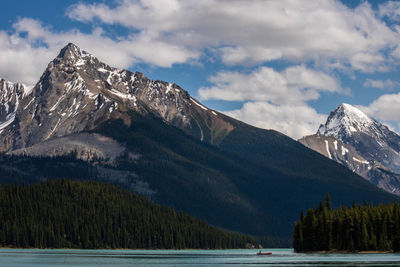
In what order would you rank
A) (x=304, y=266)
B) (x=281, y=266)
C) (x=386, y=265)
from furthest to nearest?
(x=281, y=266), (x=304, y=266), (x=386, y=265)

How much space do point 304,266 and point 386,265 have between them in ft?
71.6

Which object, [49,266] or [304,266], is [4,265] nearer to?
[49,266]

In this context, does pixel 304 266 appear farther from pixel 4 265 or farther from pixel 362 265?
pixel 4 265

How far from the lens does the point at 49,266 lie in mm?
199375

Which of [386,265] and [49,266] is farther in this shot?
[49,266]

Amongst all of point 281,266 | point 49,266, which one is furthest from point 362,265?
point 49,266

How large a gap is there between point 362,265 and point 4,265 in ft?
315

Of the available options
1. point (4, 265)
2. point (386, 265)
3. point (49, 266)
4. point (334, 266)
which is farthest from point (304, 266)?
point (4, 265)

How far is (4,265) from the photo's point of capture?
19938 cm

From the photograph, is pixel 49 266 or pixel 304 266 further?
pixel 49 266

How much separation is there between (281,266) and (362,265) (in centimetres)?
2817

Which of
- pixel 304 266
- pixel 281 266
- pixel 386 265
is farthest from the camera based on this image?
pixel 281 266

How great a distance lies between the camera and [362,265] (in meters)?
176

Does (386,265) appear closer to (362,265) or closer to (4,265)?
(362,265)
